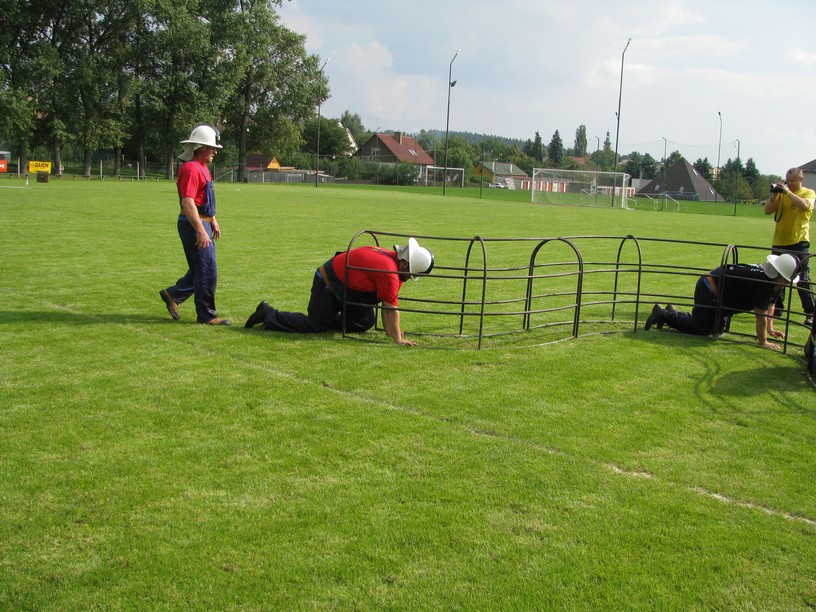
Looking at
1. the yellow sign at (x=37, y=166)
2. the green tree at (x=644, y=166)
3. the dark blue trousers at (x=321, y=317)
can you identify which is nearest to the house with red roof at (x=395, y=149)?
the green tree at (x=644, y=166)

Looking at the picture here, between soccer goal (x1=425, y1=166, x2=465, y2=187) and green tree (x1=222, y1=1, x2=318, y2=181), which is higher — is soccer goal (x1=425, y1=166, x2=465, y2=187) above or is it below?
below

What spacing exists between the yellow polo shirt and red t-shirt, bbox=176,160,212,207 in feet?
23.8

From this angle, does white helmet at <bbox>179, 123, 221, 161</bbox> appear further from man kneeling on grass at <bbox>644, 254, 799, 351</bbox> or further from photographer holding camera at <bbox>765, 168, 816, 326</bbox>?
photographer holding camera at <bbox>765, 168, 816, 326</bbox>

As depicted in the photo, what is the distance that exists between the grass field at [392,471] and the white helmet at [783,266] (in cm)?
91

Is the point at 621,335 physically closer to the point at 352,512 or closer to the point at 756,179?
the point at 352,512

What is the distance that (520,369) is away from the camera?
720cm

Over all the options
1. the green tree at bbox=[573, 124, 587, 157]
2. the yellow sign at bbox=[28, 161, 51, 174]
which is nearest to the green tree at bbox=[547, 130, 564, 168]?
the green tree at bbox=[573, 124, 587, 157]

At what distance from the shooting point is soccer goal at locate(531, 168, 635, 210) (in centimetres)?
5453

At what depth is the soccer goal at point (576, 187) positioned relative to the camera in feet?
179

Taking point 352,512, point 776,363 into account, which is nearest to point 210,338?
point 352,512

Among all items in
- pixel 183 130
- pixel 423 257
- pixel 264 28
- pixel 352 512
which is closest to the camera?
pixel 352 512

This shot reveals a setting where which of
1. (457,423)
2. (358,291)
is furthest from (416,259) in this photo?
(457,423)

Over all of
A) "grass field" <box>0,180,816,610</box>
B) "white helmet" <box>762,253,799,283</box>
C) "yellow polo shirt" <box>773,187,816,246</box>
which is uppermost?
"yellow polo shirt" <box>773,187,816,246</box>

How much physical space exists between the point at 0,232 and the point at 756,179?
66458mm
